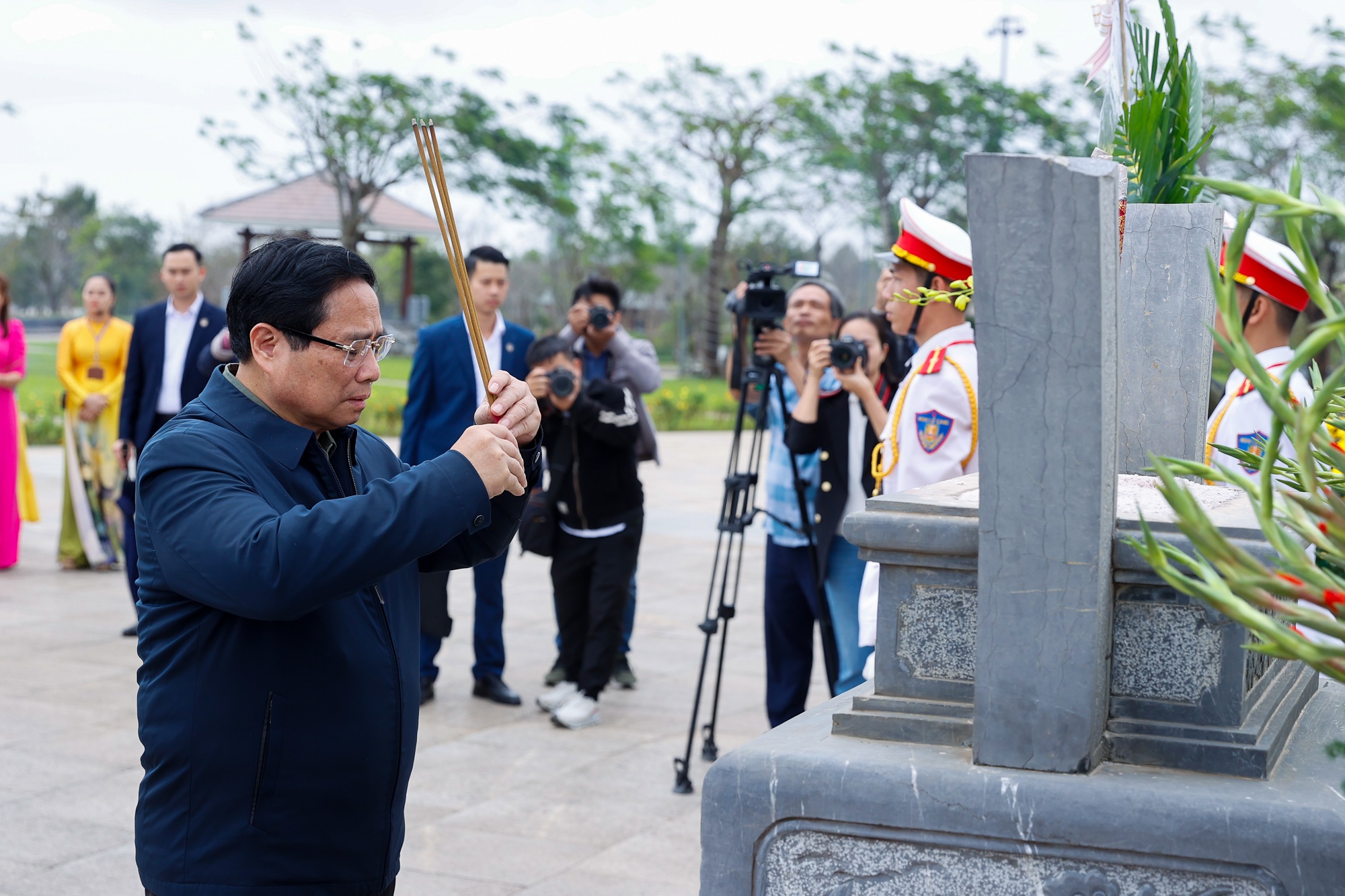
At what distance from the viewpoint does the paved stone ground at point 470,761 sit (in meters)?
3.49

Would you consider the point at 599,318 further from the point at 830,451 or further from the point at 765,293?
the point at 830,451

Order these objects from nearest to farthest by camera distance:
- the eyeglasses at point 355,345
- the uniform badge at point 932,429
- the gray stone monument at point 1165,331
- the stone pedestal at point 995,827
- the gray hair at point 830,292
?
1. the stone pedestal at point 995,827
2. the eyeglasses at point 355,345
3. the gray stone monument at point 1165,331
4. the uniform badge at point 932,429
5. the gray hair at point 830,292

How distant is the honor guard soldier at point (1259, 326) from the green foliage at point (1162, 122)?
2.16 ft

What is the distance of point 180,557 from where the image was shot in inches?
68.2

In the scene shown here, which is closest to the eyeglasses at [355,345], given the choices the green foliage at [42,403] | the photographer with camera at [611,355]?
the photographer with camera at [611,355]

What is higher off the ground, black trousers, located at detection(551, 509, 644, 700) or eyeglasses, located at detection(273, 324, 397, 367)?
eyeglasses, located at detection(273, 324, 397, 367)

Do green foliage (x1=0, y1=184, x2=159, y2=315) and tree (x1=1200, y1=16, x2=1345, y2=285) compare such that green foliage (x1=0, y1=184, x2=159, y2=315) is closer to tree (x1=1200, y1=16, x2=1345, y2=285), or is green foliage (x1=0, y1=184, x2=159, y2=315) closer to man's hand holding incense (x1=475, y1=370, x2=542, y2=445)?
tree (x1=1200, y1=16, x2=1345, y2=285)

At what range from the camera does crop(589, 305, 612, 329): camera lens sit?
531 centimetres

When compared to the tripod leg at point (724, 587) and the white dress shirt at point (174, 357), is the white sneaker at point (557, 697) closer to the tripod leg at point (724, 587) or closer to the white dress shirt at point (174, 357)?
the tripod leg at point (724, 587)

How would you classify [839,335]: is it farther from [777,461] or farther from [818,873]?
[818,873]

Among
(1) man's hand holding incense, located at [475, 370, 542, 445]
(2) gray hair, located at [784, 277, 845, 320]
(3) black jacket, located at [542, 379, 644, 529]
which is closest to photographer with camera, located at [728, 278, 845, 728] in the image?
(2) gray hair, located at [784, 277, 845, 320]

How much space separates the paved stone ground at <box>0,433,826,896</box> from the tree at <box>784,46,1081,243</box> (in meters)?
24.9

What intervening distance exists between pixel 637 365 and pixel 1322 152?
73.1 feet

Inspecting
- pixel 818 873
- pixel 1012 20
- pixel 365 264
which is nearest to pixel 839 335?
pixel 365 264
